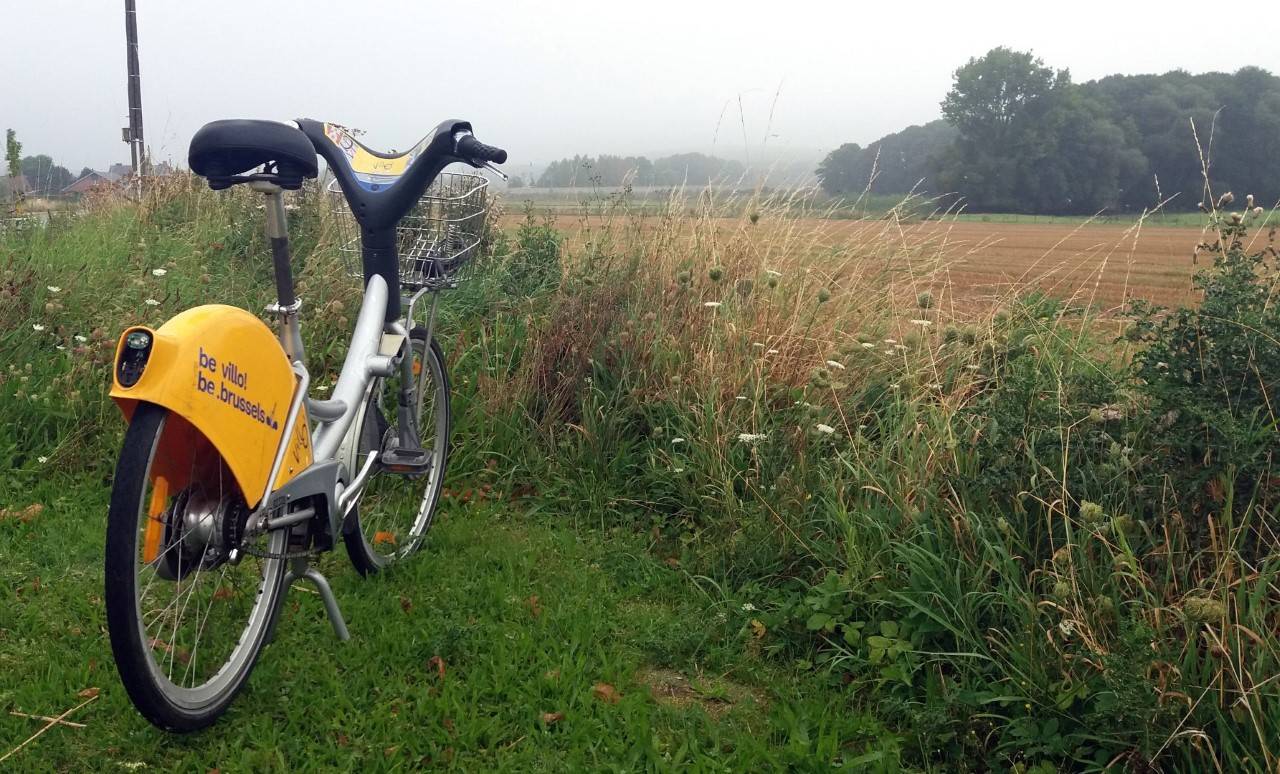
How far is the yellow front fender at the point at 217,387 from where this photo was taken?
6.26ft

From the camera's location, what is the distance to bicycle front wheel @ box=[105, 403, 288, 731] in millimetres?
1912

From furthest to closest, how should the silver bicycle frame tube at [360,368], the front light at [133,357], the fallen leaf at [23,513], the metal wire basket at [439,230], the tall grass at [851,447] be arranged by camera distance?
the fallen leaf at [23,513], the metal wire basket at [439,230], the silver bicycle frame tube at [360,368], the tall grass at [851,447], the front light at [133,357]

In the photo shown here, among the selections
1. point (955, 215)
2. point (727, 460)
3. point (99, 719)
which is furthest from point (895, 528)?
point (955, 215)

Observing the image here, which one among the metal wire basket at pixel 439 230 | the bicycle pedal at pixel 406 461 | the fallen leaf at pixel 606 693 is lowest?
the fallen leaf at pixel 606 693

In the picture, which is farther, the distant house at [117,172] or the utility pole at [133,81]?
the utility pole at [133,81]

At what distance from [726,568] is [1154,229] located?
2.55 metres

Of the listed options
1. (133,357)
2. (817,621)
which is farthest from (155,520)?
(817,621)

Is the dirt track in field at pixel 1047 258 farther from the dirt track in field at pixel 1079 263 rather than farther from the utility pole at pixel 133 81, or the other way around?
the utility pole at pixel 133 81

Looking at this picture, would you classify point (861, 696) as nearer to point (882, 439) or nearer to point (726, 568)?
point (726, 568)

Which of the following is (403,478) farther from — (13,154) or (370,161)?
(13,154)

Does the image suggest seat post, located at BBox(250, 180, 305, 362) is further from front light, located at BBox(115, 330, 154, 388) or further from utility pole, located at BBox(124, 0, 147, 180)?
utility pole, located at BBox(124, 0, 147, 180)

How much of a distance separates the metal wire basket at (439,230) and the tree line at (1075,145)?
8.30 feet

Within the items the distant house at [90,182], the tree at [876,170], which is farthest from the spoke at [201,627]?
the distant house at [90,182]

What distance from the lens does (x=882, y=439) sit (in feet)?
12.2
